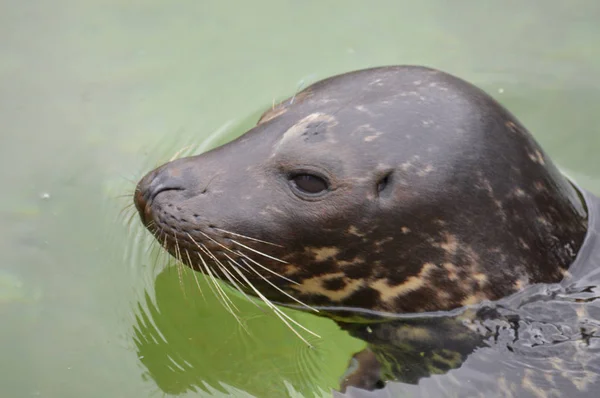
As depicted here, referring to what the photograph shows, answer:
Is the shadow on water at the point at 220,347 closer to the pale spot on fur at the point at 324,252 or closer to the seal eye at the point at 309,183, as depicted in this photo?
the pale spot on fur at the point at 324,252

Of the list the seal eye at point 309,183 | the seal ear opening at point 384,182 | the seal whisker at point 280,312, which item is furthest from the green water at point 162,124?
the seal ear opening at point 384,182

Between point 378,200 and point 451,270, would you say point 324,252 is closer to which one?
point 378,200

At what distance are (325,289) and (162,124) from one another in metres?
2.37

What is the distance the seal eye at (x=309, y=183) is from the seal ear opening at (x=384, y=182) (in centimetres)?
25

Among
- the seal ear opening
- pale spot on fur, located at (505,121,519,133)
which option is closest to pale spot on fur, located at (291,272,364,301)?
the seal ear opening

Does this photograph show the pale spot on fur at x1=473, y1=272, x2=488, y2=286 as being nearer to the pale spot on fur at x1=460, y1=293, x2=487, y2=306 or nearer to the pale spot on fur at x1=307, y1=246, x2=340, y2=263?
the pale spot on fur at x1=460, y1=293, x2=487, y2=306

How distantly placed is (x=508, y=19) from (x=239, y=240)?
12.8 feet

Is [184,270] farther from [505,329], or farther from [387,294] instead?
[505,329]

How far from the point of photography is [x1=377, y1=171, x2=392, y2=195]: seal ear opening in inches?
167

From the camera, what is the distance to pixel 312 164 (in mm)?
4191

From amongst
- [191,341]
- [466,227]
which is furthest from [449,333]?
[191,341]

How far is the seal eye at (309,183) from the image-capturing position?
423 centimetres

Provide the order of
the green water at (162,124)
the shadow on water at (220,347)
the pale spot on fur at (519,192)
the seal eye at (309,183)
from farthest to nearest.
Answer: the green water at (162,124) → the shadow on water at (220,347) → the pale spot on fur at (519,192) → the seal eye at (309,183)

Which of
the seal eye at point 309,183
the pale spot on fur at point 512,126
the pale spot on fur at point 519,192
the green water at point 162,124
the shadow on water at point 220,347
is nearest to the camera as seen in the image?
the seal eye at point 309,183
